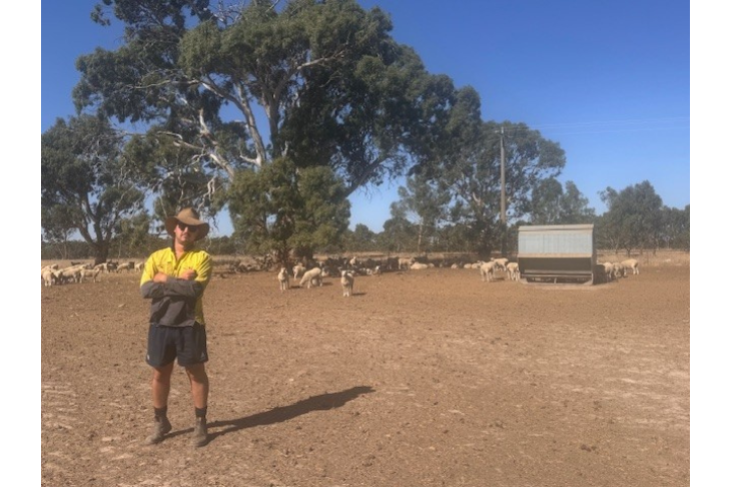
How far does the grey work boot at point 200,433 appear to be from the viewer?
4.18 m

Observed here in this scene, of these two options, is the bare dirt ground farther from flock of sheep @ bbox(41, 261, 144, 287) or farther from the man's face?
flock of sheep @ bbox(41, 261, 144, 287)

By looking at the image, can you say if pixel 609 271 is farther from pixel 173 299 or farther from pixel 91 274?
pixel 173 299

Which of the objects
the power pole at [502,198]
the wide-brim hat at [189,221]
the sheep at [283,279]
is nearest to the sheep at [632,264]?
the power pole at [502,198]

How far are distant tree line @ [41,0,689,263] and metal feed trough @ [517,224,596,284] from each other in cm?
101

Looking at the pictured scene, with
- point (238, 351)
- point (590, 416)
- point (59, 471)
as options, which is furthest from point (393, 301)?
point (59, 471)

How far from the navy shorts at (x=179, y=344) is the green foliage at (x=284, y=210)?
13.0m

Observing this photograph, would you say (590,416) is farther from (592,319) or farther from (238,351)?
(592,319)

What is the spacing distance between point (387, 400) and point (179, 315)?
6.30 ft

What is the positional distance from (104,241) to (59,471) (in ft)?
43.6

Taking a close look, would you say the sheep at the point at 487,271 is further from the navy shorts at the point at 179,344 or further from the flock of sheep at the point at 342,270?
the navy shorts at the point at 179,344

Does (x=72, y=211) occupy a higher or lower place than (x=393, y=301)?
higher

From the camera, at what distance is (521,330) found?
28.9 feet

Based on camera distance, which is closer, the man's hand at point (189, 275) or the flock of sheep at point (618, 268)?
the man's hand at point (189, 275)

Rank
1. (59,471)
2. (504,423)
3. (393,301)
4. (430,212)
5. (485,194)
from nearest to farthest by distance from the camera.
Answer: (59,471) < (504,423) < (393,301) < (485,194) < (430,212)
